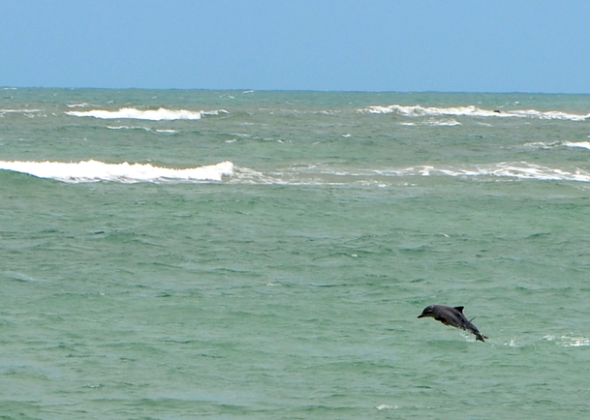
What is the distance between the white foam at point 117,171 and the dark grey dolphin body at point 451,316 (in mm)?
13694

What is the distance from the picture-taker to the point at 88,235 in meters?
15.4

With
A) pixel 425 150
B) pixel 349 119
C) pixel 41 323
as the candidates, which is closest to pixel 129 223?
pixel 41 323

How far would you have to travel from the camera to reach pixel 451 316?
10305 mm

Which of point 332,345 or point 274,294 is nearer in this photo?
point 332,345

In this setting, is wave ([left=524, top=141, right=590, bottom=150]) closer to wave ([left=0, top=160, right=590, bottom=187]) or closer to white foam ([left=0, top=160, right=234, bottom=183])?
wave ([left=0, top=160, right=590, bottom=187])

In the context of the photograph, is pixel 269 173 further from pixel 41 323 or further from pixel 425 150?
pixel 41 323

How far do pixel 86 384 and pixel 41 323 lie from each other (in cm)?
204

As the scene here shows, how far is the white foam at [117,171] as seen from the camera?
24.0 metres

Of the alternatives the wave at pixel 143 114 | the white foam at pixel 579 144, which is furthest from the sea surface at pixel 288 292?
the wave at pixel 143 114

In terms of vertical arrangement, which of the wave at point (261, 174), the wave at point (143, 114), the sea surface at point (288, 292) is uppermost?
the wave at point (143, 114)

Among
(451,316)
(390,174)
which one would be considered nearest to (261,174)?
(390,174)

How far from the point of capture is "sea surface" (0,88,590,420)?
8.29m

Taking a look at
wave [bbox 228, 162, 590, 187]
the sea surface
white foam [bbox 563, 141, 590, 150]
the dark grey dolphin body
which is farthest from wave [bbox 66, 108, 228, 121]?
the dark grey dolphin body

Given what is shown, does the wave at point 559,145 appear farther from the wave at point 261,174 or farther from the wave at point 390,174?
the wave at point 261,174
